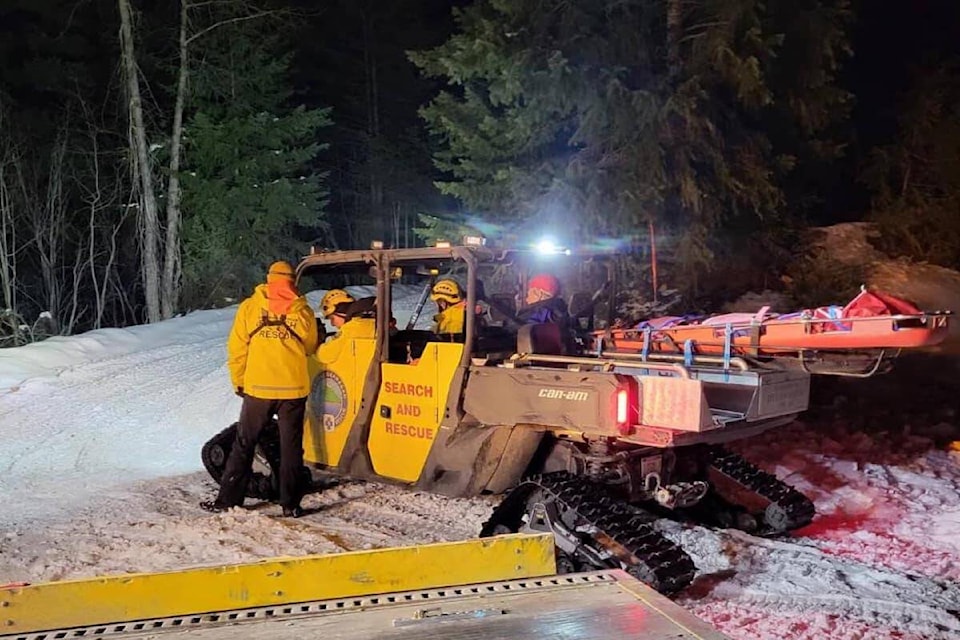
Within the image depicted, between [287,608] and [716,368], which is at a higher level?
[716,368]

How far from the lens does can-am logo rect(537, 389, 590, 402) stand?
513 cm

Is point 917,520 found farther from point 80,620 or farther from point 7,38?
point 7,38

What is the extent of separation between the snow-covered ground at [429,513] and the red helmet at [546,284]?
1.74 meters

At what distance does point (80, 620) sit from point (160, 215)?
19682 mm

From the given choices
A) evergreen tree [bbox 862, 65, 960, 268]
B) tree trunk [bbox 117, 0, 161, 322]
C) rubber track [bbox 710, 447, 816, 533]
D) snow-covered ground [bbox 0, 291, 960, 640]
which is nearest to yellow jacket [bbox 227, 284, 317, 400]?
snow-covered ground [bbox 0, 291, 960, 640]

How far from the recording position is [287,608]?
3051 millimetres

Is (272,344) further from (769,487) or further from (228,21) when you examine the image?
(228,21)

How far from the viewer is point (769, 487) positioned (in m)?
6.44

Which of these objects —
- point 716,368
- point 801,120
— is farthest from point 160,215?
point 716,368

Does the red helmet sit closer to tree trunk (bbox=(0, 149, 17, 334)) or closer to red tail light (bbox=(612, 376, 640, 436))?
red tail light (bbox=(612, 376, 640, 436))

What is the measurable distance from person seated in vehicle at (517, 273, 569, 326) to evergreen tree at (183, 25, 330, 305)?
14.9 meters

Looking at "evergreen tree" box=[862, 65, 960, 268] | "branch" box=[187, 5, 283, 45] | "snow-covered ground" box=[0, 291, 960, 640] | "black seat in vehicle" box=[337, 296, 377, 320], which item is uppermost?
"branch" box=[187, 5, 283, 45]

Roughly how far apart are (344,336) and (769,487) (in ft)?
11.3

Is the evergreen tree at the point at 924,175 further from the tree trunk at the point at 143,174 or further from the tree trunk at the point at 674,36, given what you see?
the tree trunk at the point at 143,174
